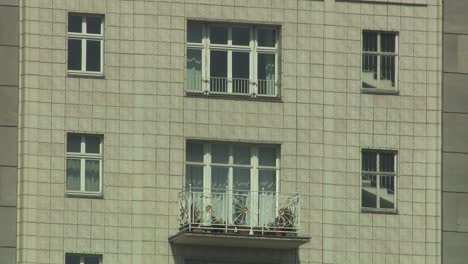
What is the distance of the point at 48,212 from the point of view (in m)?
61.9

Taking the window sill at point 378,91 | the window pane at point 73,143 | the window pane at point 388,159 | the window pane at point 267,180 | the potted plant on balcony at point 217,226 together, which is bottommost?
the potted plant on balcony at point 217,226

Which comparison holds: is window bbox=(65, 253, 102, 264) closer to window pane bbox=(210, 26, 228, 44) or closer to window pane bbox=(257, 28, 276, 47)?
window pane bbox=(210, 26, 228, 44)

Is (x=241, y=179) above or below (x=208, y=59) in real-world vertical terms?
below

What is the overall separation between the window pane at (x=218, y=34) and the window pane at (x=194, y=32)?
307mm

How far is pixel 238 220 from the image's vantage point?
62281 millimetres

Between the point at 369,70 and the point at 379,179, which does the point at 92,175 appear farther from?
the point at 369,70

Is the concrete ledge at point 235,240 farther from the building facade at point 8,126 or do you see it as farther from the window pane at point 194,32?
the window pane at point 194,32

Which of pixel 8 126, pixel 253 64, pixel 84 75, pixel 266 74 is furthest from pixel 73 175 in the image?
pixel 266 74

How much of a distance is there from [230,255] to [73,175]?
174 inches

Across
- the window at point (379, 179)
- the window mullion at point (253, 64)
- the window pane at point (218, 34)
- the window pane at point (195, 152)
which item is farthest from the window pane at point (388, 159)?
Answer: the window pane at point (218, 34)

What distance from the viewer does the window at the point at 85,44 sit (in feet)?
206

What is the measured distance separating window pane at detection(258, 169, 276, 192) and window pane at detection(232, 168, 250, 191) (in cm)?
31

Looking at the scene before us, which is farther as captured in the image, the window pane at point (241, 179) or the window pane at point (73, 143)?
the window pane at point (241, 179)

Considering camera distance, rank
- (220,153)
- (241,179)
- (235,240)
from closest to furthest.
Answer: (235,240)
(220,153)
(241,179)
